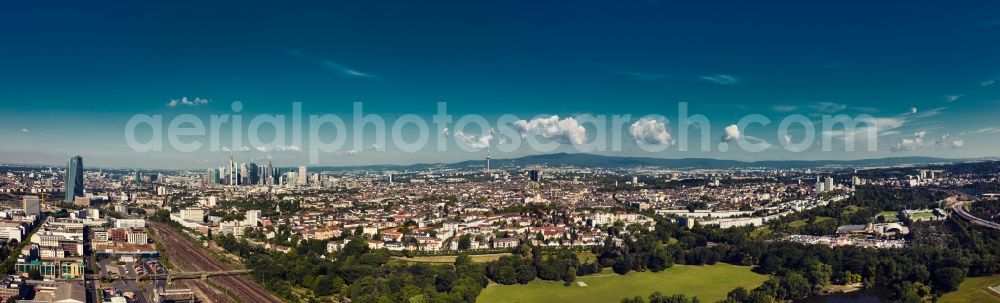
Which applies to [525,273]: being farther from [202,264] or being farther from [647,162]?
[647,162]

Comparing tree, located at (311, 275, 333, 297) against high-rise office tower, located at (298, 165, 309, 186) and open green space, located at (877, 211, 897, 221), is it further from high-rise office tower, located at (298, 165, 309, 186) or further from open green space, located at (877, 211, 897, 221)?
high-rise office tower, located at (298, 165, 309, 186)

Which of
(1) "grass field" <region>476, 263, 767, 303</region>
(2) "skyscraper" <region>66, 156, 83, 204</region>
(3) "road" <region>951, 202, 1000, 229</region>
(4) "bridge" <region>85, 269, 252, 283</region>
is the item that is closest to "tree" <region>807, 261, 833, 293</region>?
(1) "grass field" <region>476, 263, 767, 303</region>

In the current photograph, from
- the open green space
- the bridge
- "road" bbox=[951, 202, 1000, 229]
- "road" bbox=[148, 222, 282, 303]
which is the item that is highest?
"road" bbox=[951, 202, 1000, 229]

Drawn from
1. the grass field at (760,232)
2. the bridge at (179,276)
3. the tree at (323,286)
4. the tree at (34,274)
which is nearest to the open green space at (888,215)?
the grass field at (760,232)

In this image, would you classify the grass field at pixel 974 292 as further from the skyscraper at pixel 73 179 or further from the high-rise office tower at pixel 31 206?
the skyscraper at pixel 73 179

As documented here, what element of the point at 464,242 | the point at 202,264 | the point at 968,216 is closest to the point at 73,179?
the point at 202,264

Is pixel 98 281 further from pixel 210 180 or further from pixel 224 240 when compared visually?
pixel 210 180

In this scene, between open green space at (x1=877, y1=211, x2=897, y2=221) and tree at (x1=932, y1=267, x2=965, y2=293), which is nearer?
tree at (x1=932, y1=267, x2=965, y2=293)
